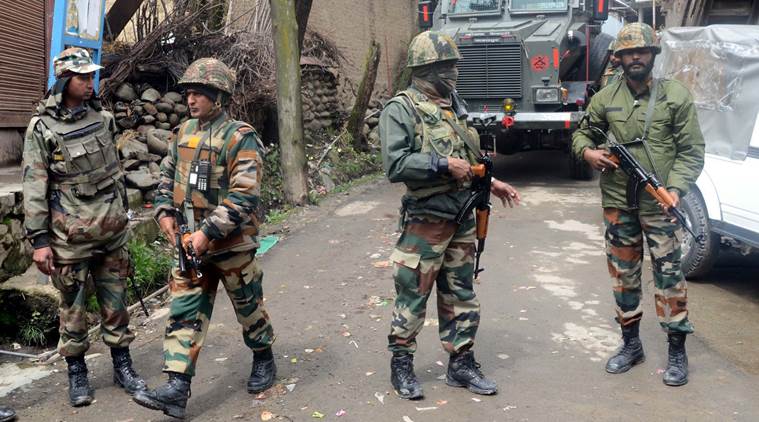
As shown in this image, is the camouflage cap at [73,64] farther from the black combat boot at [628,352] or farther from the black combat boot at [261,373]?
the black combat boot at [628,352]

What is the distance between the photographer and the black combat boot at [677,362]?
13.9 ft

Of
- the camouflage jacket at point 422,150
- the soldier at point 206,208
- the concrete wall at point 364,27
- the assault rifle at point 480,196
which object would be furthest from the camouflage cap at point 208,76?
the concrete wall at point 364,27

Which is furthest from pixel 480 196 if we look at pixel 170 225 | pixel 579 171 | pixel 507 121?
pixel 579 171

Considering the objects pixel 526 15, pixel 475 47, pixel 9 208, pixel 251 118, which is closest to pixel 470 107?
pixel 475 47

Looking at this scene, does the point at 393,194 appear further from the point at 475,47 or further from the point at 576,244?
the point at 576,244

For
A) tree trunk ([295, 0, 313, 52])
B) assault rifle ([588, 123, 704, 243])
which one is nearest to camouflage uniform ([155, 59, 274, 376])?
assault rifle ([588, 123, 704, 243])

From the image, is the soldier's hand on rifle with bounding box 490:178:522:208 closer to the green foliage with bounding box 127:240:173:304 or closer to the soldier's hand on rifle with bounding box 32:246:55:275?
the soldier's hand on rifle with bounding box 32:246:55:275

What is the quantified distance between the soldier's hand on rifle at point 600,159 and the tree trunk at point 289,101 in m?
5.33

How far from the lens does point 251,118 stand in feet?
34.1

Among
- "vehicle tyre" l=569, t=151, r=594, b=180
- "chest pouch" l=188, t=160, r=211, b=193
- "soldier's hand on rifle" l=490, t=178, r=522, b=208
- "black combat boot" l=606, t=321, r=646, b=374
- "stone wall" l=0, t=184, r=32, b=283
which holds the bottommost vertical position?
"vehicle tyre" l=569, t=151, r=594, b=180

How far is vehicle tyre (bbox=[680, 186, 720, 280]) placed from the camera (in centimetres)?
604

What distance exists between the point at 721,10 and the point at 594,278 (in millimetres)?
6285

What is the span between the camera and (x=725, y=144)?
610 centimetres

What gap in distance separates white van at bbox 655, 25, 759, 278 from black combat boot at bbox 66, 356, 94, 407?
4.65 meters
